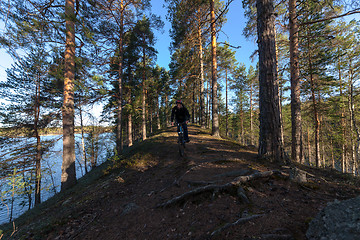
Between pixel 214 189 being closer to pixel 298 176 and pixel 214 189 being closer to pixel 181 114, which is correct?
pixel 298 176

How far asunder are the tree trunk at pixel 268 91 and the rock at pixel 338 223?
326cm

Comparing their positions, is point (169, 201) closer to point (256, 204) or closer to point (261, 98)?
point (256, 204)

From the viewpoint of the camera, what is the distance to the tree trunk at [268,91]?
4.59 meters

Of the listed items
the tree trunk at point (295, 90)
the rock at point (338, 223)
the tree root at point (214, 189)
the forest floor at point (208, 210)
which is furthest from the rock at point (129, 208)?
the tree trunk at point (295, 90)

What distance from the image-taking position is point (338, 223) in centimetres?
134

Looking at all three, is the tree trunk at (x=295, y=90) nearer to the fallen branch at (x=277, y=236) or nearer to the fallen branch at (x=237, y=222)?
the fallen branch at (x=237, y=222)

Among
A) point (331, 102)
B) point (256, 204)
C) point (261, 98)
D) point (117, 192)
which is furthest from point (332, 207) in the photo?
point (331, 102)

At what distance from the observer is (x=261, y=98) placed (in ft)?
16.2

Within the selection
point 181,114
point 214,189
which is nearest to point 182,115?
point 181,114

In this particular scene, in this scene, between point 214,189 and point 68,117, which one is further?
point 68,117

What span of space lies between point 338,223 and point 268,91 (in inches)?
168

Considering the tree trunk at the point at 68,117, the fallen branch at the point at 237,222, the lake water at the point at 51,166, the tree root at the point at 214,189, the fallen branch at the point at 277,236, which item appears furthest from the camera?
the lake water at the point at 51,166

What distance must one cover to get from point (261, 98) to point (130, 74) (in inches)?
679

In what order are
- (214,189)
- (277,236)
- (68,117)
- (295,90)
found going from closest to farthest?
(277,236), (214,189), (295,90), (68,117)
